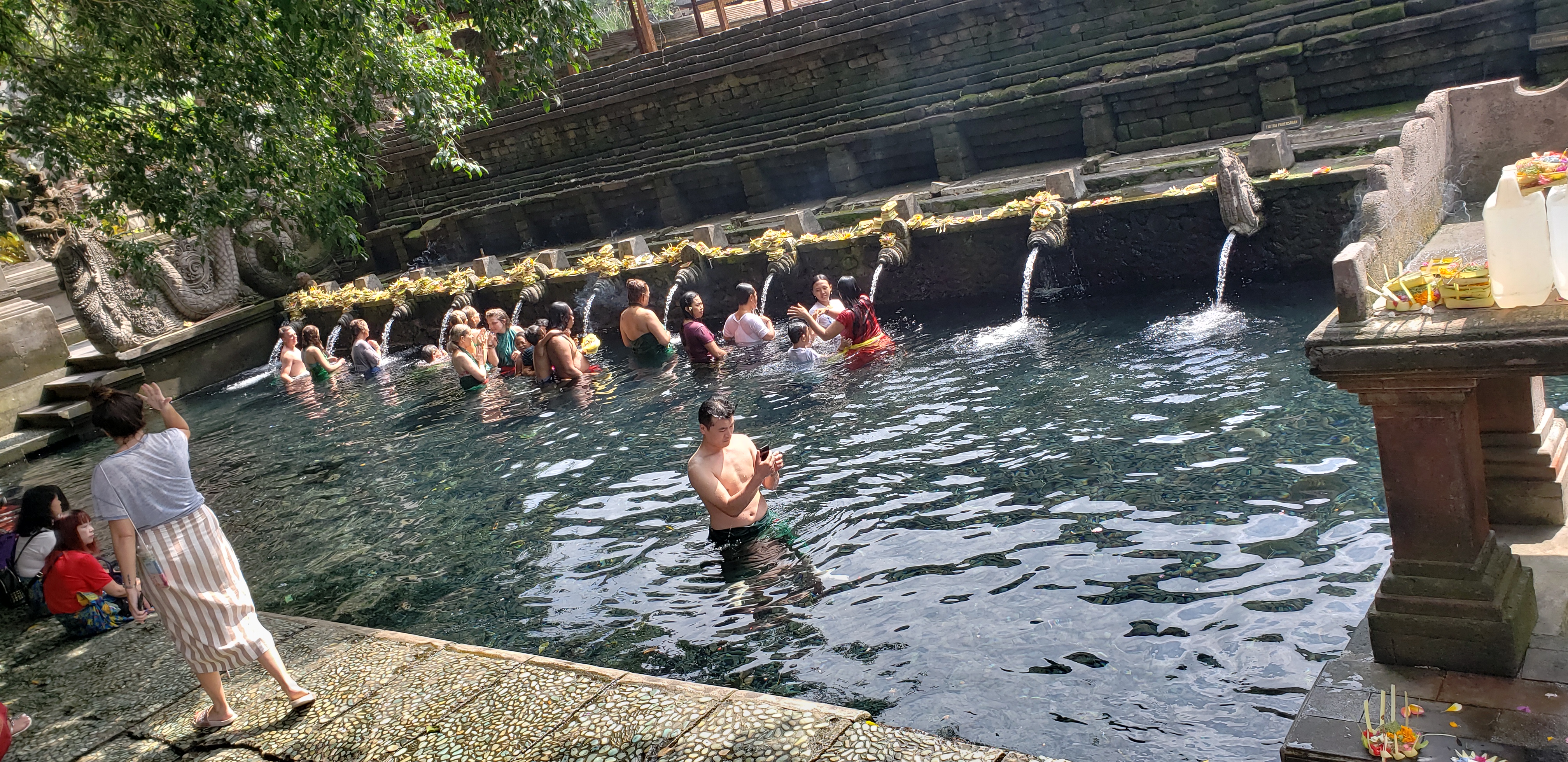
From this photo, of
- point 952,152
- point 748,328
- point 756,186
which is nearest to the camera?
point 748,328

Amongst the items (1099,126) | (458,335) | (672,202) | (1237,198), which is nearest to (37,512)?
(458,335)

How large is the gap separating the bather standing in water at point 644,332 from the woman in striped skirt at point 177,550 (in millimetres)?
7755

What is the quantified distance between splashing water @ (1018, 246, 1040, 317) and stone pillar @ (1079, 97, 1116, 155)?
184 inches

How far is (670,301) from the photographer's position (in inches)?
636

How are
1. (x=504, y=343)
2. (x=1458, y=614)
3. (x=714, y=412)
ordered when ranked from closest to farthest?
(x=1458, y=614) < (x=714, y=412) < (x=504, y=343)

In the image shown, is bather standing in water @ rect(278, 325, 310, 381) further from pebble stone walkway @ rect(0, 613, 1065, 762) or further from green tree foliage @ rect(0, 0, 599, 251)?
pebble stone walkway @ rect(0, 613, 1065, 762)

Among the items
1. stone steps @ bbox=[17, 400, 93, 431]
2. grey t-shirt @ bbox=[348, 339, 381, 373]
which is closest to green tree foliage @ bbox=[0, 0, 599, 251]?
grey t-shirt @ bbox=[348, 339, 381, 373]

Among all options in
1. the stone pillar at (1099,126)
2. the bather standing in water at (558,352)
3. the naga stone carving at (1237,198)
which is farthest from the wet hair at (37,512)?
the stone pillar at (1099,126)

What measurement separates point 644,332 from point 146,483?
27.4 feet

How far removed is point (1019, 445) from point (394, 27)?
684 centimetres

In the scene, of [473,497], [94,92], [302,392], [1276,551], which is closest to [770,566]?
[1276,551]

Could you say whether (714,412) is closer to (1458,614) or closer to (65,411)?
(1458,614)

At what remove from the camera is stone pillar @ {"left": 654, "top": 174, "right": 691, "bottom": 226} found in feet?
72.1

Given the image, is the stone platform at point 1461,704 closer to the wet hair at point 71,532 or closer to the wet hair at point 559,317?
the wet hair at point 71,532
